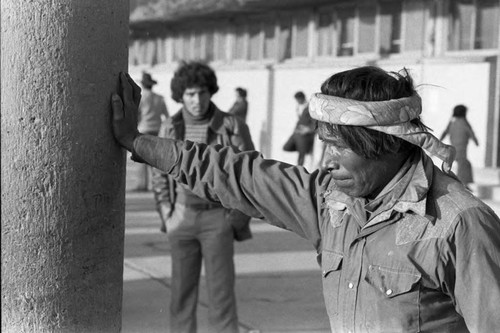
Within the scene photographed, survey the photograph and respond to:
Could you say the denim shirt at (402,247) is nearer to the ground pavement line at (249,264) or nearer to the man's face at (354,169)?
the man's face at (354,169)

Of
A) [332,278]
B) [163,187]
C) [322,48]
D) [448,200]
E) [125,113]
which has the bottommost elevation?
[332,278]

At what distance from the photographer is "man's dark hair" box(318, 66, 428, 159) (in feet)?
9.14

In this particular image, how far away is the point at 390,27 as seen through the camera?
18.8m

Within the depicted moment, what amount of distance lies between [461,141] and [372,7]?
572 centimetres

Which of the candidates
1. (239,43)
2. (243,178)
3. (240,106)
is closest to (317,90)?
(240,106)

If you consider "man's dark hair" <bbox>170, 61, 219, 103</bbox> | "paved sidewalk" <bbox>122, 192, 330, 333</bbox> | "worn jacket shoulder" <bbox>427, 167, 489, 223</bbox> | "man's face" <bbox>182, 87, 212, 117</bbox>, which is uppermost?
"man's dark hair" <bbox>170, 61, 219, 103</bbox>

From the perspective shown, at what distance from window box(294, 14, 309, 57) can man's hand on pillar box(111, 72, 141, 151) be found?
18.9 metres

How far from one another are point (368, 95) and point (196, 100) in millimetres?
3339

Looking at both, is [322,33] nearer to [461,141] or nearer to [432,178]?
[461,141]

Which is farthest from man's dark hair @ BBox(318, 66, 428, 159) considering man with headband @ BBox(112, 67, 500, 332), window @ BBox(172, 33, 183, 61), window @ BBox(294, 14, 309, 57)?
window @ BBox(172, 33, 183, 61)

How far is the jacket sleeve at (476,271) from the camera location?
256 centimetres

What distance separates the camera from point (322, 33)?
2108 centimetres

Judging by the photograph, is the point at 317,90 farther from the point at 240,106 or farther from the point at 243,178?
the point at 243,178

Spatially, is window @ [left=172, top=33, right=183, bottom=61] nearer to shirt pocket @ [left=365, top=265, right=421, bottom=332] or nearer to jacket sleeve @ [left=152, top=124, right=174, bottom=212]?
jacket sleeve @ [left=152, top=124, right=174, bottom=212]
